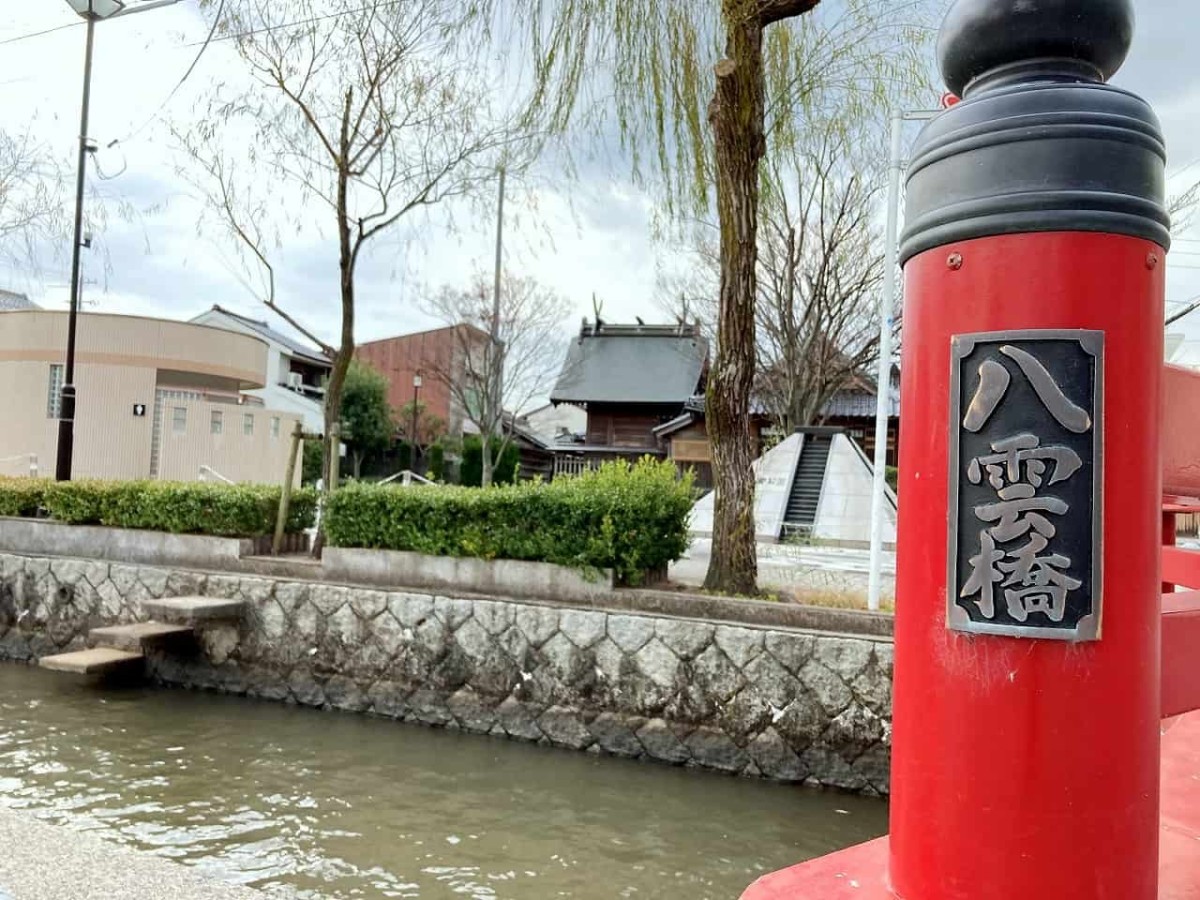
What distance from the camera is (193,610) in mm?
7039

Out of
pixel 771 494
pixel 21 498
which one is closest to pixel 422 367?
pixel 771 494

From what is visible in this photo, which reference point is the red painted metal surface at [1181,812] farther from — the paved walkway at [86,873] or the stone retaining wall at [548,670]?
the stone retaining wall at [548,670]

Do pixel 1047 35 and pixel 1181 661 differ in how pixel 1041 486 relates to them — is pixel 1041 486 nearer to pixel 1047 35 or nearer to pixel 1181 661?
pixel 1181 661

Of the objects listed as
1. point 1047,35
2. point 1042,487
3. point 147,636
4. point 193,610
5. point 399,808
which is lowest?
point 399,808

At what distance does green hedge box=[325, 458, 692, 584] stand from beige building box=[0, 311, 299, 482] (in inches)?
466

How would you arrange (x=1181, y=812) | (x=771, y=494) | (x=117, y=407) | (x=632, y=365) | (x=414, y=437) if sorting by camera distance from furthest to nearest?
(x=632, y=365) → (x=414, y=437) → (x=117, y=407) → (x=771, y=494) → (x=1181, y=812)

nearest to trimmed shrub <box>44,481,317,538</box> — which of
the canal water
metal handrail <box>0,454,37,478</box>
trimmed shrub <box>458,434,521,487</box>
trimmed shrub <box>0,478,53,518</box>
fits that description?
trimmed shrub <box>0,478,53,518</box>

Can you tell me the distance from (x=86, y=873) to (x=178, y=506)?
676cm

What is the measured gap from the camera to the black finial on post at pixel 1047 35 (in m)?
1.21

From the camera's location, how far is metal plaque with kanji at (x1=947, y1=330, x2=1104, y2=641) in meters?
1.16

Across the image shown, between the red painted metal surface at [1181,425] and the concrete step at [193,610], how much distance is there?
7.15m

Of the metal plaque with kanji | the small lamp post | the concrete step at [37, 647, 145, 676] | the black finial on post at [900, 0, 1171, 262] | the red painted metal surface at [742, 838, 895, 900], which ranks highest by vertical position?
the small lamp post

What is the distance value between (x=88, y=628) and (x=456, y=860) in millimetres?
5885

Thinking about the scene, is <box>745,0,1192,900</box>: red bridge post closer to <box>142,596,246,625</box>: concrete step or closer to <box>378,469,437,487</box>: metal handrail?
<box>142,596,246,625</box>: concrete step
